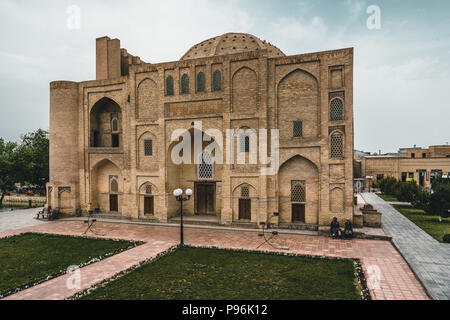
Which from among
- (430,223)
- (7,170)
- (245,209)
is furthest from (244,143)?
(7,170)

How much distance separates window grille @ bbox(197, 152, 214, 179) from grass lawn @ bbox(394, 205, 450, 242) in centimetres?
1136

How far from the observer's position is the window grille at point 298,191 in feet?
46.7

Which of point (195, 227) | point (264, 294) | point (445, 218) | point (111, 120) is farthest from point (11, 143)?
point (445, 218)

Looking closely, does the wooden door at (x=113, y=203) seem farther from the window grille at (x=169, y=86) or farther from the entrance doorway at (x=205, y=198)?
the window grille at (x=169, y=86)

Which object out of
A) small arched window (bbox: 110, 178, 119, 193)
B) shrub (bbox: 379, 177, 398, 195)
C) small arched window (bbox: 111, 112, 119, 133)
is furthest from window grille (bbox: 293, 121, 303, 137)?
shrub (bbox: 379, 177, 398, 195)

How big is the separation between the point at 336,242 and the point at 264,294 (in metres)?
6.03

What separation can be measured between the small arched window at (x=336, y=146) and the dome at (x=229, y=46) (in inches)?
284

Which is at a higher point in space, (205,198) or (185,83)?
(185,83)

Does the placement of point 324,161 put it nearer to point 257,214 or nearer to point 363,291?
point 257,214

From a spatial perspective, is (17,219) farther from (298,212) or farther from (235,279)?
(298,212)

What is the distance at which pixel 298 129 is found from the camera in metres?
14.0

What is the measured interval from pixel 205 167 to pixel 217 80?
518cm

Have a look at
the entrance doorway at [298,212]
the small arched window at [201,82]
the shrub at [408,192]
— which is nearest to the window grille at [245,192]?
the entrance doorway at [298,212]

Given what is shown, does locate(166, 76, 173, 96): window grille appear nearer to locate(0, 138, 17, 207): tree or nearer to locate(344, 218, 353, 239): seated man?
locate(344, 218, 353, 239): seated man
